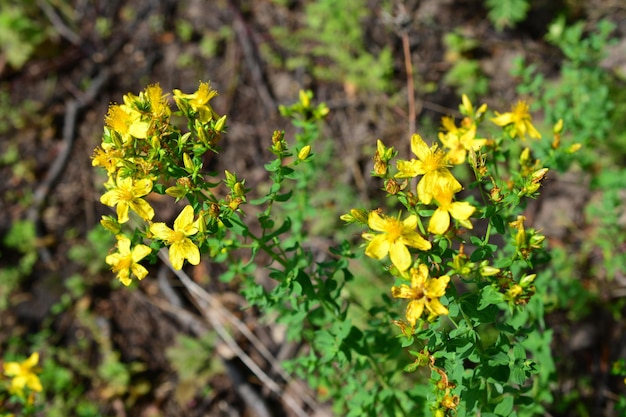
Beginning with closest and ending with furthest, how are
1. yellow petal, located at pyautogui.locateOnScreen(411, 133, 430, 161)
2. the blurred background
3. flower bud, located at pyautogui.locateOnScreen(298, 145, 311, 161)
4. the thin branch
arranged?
1. yellow petal, located at pyautogui.locateOnScreen(411, 133, 430, 161)
2. flower bud, located at pyautogui.locateOnScreen(298, 145, 311, 161)
3. the blurred background
4. the thin branch

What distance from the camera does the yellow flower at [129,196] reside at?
1754mm

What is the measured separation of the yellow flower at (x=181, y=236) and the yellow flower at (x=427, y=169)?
67 centimetres

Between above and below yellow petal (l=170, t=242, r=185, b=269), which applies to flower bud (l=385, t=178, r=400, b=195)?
below

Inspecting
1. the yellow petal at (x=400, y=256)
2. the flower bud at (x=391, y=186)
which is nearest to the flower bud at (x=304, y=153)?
the flower bud at (x=391, y=186)

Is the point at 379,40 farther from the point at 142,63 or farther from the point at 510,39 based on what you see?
the point at 142,63

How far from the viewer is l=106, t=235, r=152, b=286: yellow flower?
177cm

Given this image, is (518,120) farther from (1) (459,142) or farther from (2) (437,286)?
(2) (437,286)

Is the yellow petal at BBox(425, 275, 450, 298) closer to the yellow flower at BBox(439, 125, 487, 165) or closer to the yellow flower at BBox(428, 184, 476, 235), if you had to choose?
the yellow flower at BBox(428, 184, 476, 235)

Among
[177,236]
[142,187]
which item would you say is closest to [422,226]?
[177,236]

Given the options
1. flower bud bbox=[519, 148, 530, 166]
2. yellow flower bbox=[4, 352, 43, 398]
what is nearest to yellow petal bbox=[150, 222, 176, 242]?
flower bud bbox=[519, 148, 530, 166]

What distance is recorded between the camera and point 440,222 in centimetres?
161

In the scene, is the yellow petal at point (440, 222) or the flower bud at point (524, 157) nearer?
the yellow petal at point (440, 222)

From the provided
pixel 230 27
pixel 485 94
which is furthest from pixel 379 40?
pixel 230 27

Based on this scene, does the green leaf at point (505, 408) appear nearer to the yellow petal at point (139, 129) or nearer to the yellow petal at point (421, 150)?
the yellow petal at point (421, 150)
